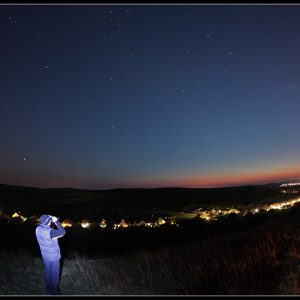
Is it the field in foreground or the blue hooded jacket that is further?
the field in foreground

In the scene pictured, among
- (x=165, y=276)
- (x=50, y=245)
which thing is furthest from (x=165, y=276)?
(x=50, y=245)

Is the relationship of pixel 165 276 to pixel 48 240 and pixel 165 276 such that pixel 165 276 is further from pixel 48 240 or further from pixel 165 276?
pixel 48 240

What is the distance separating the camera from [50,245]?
798cm

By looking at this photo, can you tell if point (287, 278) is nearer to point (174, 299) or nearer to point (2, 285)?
point (174, 299)

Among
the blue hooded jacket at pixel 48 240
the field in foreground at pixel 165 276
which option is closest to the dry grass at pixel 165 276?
the field in foreground at pixel 165 276

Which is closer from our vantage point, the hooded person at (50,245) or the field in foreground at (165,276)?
the hooded person at (50,245)

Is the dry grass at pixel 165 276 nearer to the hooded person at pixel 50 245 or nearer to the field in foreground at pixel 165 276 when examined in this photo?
the field in foreground at pixel 165 276

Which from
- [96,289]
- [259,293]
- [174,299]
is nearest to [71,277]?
[96,289]

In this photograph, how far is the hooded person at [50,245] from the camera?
7910mm

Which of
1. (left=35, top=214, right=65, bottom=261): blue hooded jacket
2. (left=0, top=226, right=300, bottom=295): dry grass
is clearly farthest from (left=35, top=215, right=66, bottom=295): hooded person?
(left=0, top=226, right=300, bottom=295): dry grass

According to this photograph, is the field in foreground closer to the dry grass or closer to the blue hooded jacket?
the dry grass

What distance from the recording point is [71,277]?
31.1ft

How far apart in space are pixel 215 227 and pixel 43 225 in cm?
2828

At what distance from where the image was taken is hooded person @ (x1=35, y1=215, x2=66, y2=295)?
7.91 m
